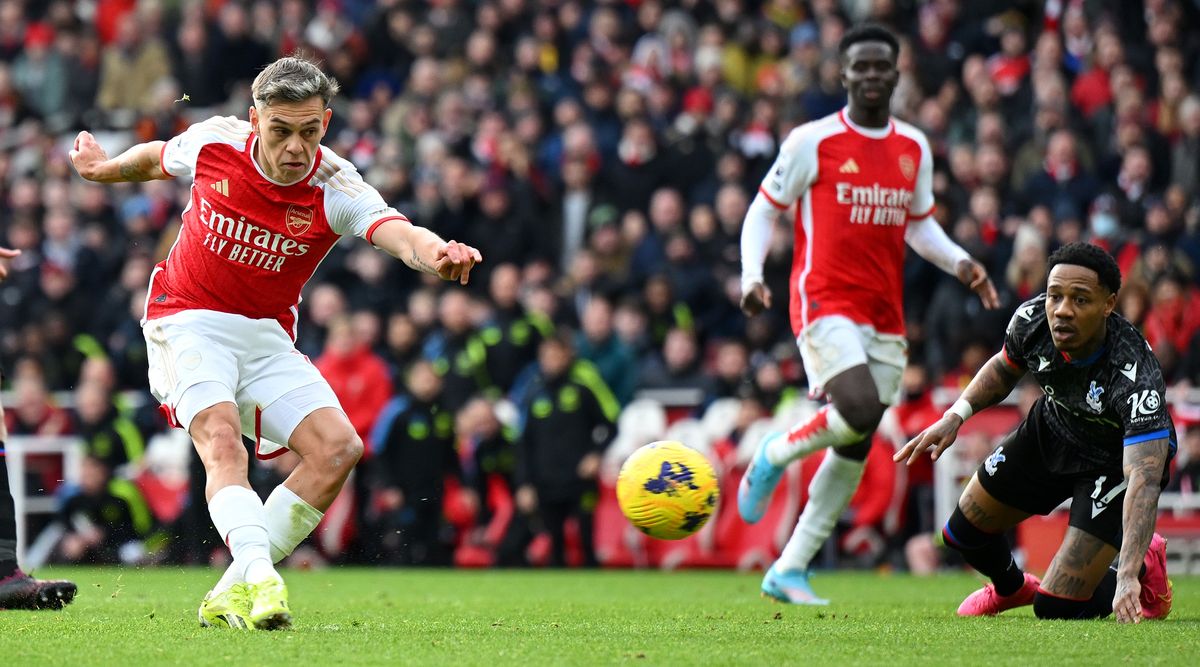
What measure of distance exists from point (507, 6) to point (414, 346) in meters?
5.27

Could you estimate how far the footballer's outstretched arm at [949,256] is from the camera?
9258mm

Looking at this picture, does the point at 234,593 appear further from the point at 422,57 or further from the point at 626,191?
the point at 422,57

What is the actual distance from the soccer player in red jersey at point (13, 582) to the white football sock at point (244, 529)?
68.0 inches

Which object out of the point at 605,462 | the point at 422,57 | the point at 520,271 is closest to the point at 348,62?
the point at 422,57

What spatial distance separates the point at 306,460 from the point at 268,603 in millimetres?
923

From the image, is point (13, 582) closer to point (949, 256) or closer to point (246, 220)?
point (246, 220)

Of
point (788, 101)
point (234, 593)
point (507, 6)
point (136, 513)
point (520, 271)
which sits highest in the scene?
point (507, 6)

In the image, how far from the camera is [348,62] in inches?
769

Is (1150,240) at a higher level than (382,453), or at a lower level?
higher

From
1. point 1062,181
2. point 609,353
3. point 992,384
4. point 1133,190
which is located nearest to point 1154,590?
point 992,384

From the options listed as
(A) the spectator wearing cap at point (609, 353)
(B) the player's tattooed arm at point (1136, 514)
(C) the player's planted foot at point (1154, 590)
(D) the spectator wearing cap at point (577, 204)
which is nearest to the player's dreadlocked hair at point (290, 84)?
(B) the player's tattooed arm at point (1136, 514)

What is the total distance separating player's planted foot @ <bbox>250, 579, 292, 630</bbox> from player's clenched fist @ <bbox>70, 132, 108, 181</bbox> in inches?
81.8

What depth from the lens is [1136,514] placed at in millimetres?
7023

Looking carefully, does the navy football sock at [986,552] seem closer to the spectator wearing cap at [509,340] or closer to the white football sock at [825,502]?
the white football sock at [825,502]
